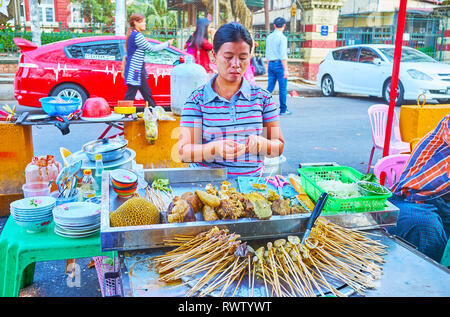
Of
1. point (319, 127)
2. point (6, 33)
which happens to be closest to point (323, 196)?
point (319, 127)

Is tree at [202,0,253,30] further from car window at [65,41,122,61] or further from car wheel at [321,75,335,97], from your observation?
car window at [65,41,122,61]

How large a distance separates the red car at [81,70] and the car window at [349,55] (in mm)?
5436

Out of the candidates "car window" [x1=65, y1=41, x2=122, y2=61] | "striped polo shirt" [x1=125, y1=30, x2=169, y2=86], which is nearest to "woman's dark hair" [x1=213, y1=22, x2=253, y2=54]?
"striped polo shirt" [x1=125, y1=30, x2=169, y2=86]

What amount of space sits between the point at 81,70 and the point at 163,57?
166 cm

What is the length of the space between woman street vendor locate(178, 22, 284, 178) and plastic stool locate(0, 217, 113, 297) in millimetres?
732

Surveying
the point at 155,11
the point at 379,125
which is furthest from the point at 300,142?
the point at 155,11

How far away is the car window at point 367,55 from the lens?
36.2 ft

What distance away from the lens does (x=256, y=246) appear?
166 cm

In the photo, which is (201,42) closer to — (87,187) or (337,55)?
(87,187)

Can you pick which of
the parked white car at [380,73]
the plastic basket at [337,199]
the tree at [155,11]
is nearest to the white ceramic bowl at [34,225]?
the plastic basket at [337,199]

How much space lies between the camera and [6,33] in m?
13.1

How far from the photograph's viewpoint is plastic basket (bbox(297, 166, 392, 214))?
74.1 inches

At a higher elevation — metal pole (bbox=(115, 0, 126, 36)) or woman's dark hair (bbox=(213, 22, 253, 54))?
metal pole (bbox=(115, 0, 126, 36))
